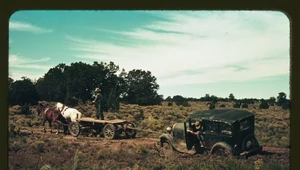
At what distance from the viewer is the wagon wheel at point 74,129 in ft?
13.8

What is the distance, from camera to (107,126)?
419 centimetres

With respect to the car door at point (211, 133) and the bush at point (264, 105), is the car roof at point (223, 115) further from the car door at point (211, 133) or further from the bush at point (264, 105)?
the bush at point (264, 105)

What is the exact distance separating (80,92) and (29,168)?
81 centimetres

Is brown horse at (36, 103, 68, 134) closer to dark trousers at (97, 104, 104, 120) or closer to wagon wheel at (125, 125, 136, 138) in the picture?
dark trousers at (97, 104, 104, 120)

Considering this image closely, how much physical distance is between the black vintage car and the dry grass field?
0.06m

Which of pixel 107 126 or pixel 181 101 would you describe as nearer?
pixel 181 101

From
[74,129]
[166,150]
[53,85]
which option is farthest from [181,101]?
[53,85]

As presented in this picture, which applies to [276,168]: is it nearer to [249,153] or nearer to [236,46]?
[249,153]

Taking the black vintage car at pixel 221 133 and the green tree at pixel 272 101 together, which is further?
the black vintage car at pixel 221 133

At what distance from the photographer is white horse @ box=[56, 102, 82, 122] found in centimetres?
413

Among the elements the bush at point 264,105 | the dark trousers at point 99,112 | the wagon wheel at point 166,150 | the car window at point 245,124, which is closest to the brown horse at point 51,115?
the dark trousers at point 99,112

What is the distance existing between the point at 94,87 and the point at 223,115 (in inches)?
46.7

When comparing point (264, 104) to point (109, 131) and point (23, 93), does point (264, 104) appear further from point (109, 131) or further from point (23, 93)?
point (23, 93)

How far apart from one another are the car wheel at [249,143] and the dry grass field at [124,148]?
0.05m
